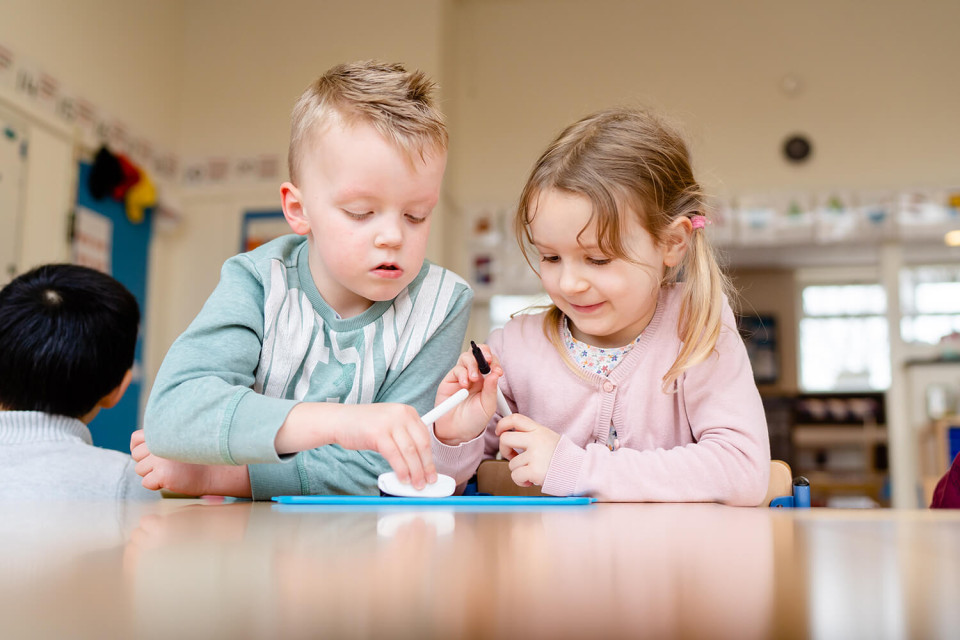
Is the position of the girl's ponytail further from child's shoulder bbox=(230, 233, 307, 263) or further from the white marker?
child's shoulder bbox=(230, 233, 307, 263)

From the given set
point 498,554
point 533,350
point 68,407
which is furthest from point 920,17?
point 498,554

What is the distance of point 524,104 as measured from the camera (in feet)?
16.8

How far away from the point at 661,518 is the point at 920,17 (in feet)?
17.3

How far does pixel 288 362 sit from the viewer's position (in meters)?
0.94

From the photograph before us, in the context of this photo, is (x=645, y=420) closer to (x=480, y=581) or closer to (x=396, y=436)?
(x=396, y=436)

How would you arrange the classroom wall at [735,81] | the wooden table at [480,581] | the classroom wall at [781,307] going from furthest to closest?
the classroom wall at [781,307] < the classroom wall at [735,81] < the wooden table at [480,581]

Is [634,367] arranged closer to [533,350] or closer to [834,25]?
[533,350]

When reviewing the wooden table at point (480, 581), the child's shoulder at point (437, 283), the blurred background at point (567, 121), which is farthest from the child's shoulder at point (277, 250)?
the blurred background at point (567, 121)

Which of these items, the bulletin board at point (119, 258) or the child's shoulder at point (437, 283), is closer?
the child's shoulder at point (437, 283)

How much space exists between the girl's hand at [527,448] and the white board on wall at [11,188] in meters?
2.75

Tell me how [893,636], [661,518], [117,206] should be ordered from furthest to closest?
[117,206]
[661,518]
[893,636]

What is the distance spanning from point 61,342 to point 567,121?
13.3ft

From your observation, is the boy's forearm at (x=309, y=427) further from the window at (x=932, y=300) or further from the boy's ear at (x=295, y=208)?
the window at (x=932, y=300)

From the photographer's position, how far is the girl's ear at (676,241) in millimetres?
1053
